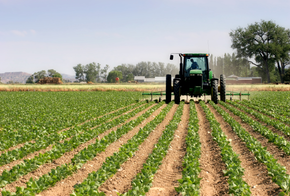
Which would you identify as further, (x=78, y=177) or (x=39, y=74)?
(x=39, y=74)

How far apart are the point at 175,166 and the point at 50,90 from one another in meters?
42.9

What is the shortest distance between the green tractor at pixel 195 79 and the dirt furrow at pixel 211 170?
7375mm

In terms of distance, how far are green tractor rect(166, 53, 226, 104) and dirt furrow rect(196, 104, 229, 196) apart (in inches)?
290

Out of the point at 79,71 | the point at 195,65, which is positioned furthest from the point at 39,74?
the point at 195,65

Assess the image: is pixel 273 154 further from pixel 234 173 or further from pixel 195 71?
pixel 195 71

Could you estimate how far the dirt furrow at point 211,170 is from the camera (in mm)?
4598

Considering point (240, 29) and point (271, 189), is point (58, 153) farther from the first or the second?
point (240, 29)

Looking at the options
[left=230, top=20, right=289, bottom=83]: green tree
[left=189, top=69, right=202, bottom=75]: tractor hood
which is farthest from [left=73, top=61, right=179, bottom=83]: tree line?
[left=189, top=69, right=202, bottom=75]: tractor hood

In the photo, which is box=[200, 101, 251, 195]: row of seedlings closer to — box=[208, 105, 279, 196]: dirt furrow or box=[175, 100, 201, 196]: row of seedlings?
box=[208, 105, 279, 196]: dirt furrow

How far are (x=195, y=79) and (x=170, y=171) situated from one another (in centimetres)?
1054

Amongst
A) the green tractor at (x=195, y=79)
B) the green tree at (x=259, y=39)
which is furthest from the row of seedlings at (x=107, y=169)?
the green tree at (x=259, y=39)

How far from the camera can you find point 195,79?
1539cm

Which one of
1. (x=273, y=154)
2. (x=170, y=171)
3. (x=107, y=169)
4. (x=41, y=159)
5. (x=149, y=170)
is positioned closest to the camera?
(x=149, y=170)

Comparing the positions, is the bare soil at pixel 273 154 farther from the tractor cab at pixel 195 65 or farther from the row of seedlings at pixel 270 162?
the tractor cab at pixel 195 65
